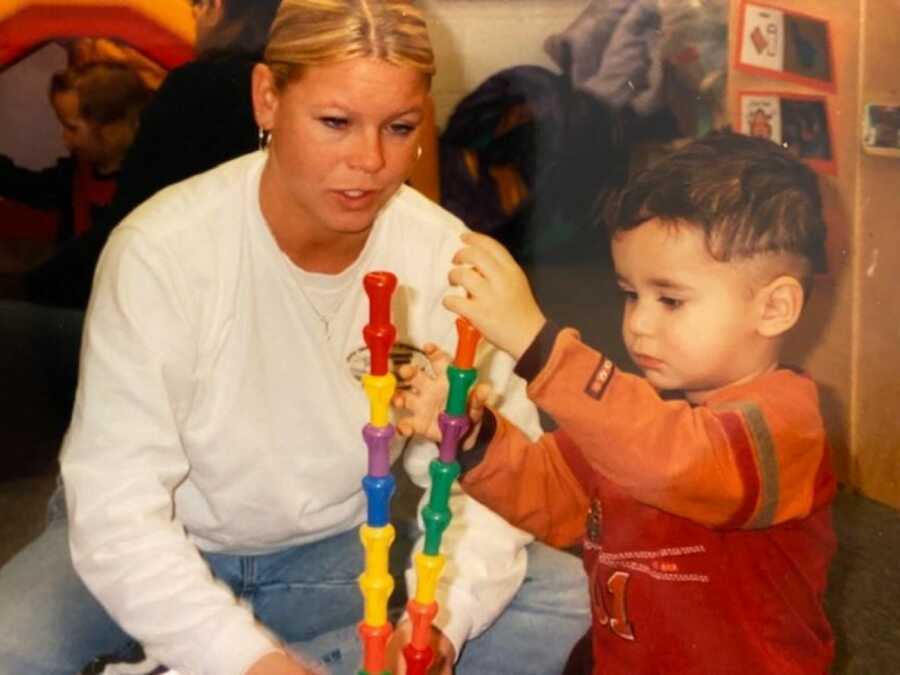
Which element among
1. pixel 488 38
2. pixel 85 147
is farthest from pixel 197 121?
pixel 488 38

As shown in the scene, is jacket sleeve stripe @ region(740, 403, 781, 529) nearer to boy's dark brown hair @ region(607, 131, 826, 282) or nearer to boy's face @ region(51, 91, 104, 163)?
boy's dark brown hair @ region(607, 131, 826, 282)

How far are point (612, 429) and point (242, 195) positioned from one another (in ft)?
0.85

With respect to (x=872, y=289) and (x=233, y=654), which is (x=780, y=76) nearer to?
(x=872, y=289)

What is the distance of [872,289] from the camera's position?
750 mm

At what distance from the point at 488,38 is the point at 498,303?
0.18m

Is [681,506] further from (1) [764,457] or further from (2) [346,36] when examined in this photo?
(2) [346,36]

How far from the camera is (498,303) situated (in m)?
0.65

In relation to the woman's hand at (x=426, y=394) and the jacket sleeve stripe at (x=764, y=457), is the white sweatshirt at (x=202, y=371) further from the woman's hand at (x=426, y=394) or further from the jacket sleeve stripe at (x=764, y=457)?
the jacket sleeve stripe at (x=764, y=457)

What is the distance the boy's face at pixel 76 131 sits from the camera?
747mm

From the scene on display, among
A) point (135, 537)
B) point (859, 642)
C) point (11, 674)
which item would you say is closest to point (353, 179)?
point (135, 537)

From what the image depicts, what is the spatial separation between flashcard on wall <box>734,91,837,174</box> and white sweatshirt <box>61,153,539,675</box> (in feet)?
0.58

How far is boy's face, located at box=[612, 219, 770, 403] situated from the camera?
0.65 m

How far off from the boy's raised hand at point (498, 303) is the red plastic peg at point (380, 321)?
0.03 m

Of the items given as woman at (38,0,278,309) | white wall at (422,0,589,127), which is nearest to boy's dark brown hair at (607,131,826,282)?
white wall at (422,0,589,127)
